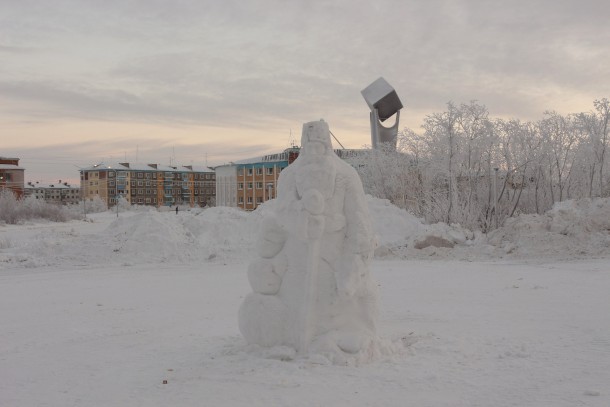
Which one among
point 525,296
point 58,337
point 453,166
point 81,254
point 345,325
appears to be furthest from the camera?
point 453,166

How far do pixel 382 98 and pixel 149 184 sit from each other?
196 ft

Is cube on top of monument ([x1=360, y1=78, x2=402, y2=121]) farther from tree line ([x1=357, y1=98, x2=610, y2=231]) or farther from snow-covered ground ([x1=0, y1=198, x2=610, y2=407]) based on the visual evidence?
snow-covered ground ([x1=0, y1=198, x2=610, y2=407])

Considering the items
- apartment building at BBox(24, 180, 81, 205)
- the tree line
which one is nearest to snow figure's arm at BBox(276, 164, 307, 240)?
the tree line

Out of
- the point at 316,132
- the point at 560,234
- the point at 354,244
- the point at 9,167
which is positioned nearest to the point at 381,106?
the point at 560,234

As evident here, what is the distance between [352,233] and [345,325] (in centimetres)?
88

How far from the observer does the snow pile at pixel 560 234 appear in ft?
49.6

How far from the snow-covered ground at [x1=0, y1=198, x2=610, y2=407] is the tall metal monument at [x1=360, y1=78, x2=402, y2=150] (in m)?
20.7

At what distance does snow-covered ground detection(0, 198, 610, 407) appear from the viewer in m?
4.68

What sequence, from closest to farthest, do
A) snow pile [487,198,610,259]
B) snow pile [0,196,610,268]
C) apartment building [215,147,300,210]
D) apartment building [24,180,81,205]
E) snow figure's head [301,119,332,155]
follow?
snow figure's head [301,119,332,155], snow pile [487,198,610,259], snow pile [0,196,610,268], apartment building [215,147,300,210], apartment building [24,180,81,205]

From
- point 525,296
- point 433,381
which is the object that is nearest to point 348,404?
point 433,381

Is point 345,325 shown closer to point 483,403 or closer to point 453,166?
point 483,403

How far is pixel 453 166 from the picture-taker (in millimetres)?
22812

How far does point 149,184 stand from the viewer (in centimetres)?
8794

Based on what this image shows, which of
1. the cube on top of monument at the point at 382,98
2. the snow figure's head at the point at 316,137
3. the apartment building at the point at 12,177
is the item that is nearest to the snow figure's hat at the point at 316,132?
the snow figure's head at the point at 316,137
